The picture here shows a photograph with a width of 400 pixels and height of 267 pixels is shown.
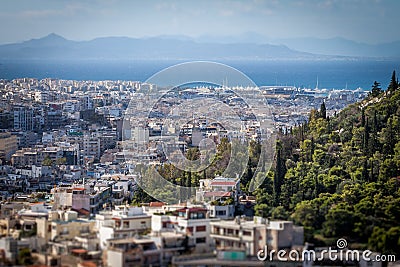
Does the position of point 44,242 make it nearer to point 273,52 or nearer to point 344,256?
point 344,256

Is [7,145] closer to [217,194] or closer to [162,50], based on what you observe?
[217,194]

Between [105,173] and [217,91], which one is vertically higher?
[217,91]

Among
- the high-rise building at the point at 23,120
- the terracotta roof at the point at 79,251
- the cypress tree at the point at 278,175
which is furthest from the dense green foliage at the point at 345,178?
the high-rise building at the point at 23,120

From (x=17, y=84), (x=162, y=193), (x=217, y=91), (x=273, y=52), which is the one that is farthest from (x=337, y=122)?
(x=273, y=52)

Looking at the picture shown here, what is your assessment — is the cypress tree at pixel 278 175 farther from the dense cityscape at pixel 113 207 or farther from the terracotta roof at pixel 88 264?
the terracotta roof at pixel 88 264

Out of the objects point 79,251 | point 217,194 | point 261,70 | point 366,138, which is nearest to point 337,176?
point 366,138
